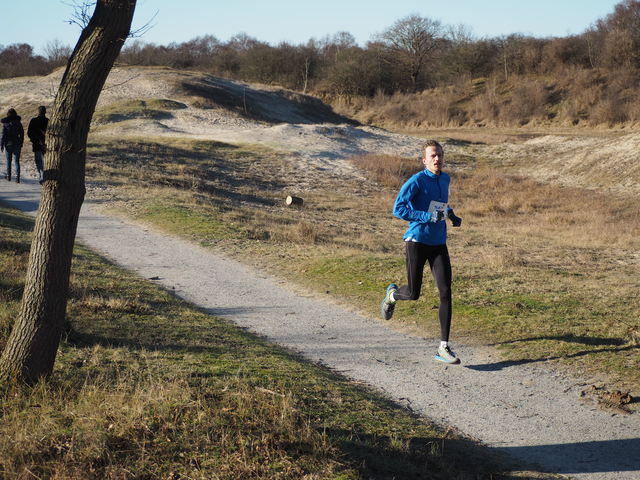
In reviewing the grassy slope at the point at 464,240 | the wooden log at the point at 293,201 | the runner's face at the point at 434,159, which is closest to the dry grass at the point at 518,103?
the grassy slope at the point at 464,240

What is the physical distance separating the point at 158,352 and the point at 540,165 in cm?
3038

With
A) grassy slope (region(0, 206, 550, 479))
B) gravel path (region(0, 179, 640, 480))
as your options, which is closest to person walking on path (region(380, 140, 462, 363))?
gravel path (region(0, 179, 640, 480))

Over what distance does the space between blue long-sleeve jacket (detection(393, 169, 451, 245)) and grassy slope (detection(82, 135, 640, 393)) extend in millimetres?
1431

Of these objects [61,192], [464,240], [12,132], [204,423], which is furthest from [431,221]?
[12,132]

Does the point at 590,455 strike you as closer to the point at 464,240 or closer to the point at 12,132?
the point at 464,240

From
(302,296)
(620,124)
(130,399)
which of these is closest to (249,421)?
(130,399)

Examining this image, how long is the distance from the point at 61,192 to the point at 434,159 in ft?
10.5

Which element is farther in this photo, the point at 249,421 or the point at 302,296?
the point at 302,296

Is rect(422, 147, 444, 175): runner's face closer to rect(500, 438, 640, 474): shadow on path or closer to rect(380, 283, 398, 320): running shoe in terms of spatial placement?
rect(380, 283, 398, 320): running shoe

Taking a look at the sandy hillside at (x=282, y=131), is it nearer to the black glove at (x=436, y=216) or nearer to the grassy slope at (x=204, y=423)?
the black glove at (x=436, y=216)

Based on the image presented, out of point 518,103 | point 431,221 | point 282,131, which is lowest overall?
point 431,221

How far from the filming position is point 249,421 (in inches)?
163

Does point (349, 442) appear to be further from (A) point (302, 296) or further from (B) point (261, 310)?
(A) point (302, 296)

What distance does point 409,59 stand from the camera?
73625 mm
